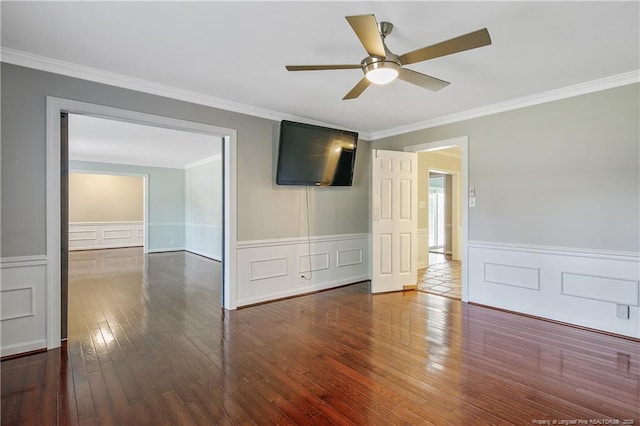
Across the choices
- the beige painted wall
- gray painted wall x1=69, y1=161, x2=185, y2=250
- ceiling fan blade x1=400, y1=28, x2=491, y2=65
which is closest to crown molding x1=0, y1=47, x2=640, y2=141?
ceiling fan blade x1=400, y1=28, x2=491, y2=65

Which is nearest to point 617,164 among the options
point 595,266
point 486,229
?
point 595,266

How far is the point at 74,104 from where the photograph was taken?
9.45 ft

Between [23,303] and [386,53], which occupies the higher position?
[386,53]

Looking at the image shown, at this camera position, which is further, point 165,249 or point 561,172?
point 165,249

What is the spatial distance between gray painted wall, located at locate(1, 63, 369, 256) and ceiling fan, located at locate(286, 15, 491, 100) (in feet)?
6.19

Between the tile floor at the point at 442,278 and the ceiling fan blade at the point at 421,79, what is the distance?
3112 mm

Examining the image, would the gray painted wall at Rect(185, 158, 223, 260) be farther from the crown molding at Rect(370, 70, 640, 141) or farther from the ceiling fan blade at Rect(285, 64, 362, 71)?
the ceiling fan blade at Rect(285, 64, 362, 71)

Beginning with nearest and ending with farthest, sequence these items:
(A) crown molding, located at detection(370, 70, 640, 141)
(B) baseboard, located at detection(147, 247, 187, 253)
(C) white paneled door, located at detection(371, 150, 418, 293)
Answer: (A) crown molding, located at detection(370, 70, 640, 141) < (C) white paneled door, located at detection(371, 150, 418, 293) < (B) baseboard, located at detection(147, 247, 187, 253)

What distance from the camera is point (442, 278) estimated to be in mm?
5664

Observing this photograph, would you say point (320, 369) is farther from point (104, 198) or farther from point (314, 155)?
point (104, 198)

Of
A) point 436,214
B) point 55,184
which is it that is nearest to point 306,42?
point 55,184

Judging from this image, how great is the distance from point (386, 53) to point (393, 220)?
3.02 meters

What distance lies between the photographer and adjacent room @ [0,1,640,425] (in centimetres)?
207

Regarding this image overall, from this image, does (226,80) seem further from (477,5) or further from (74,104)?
(477,5)
